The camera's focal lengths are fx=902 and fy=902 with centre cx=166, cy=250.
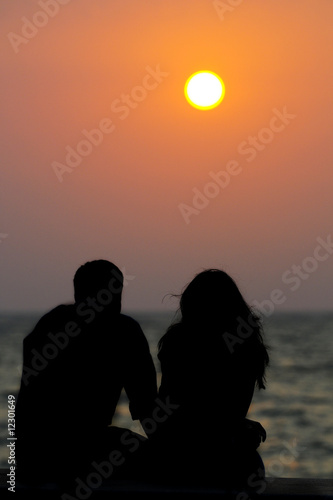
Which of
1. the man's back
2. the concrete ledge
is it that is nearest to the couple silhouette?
the man's back

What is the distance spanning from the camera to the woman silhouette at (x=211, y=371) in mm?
3895

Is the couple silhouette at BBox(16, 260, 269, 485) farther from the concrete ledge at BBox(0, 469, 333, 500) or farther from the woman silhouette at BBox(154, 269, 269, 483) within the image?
the concrete ledge at BBox(0, 469, 333, 500)

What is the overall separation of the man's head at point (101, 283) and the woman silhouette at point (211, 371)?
296 mm

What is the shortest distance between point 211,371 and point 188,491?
576 millimetres

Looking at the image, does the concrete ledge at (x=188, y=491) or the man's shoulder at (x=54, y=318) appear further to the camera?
the man's shoulder at (x=54, y=318)

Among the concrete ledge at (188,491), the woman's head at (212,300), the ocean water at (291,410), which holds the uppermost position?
the ocean water at (291,410)

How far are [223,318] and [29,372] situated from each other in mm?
871

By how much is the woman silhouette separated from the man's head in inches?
11.6

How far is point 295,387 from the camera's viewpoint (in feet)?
108

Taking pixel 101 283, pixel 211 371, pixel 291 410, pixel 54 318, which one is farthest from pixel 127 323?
pixel 291 410

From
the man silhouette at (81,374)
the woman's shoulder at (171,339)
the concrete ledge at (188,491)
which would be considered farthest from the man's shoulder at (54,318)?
the concrete ledge at (188,491)

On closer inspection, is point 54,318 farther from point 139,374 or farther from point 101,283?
→ point 139,374

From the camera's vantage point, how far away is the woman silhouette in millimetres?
3895

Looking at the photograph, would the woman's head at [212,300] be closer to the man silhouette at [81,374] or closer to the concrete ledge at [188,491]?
the man silhouette at [81,374]
